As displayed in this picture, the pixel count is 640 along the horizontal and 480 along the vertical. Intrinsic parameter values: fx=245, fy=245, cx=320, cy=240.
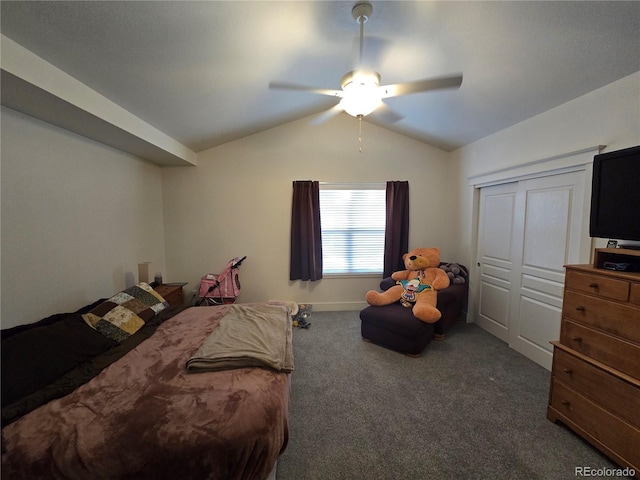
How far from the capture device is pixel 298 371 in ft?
7.79

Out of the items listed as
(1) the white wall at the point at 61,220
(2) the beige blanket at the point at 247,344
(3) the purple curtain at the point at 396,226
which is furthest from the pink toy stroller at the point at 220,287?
(3) the purple curtain at the point at 396,226

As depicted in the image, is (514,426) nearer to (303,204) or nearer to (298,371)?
(298,371)

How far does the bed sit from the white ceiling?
1.83 meters

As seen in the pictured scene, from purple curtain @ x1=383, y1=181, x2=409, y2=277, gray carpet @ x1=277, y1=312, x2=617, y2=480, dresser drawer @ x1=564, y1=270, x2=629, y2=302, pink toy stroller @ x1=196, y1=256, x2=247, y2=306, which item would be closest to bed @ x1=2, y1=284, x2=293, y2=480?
gray carpet @ x1=277, y1=312, x2=617, y2=480

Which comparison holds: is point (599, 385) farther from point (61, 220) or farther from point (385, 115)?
point (61, 220)

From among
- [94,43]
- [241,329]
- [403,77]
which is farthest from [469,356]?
[94,43]

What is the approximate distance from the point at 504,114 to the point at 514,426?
9.20 feet

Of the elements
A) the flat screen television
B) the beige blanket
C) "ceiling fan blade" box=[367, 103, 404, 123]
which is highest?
"ceiling fan blade" box=[367, 103, 404, 123]

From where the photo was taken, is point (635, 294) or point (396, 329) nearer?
point (635, 294)

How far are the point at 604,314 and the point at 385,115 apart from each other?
2.96 metres

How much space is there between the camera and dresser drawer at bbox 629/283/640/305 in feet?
4.39

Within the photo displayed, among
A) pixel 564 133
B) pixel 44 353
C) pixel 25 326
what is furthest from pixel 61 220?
pixel 564 133

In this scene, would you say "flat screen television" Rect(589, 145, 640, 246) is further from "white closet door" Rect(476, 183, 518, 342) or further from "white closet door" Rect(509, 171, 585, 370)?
"white closet door" Rect(476, 183, 518, 342)

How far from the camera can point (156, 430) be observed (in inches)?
42.3
